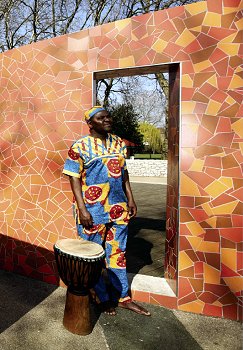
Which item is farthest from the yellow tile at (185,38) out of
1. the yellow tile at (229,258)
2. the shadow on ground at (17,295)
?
the shadow on ground at (17,295)

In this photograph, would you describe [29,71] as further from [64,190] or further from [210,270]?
[210,270]

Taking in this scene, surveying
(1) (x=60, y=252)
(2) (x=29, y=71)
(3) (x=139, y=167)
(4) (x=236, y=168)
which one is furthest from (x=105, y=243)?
(3) (x=139, y=167)

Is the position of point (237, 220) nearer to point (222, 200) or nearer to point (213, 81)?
point (222, 200)

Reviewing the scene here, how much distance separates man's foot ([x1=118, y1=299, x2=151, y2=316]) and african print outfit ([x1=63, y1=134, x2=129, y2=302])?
0.19ft

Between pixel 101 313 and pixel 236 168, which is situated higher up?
pixel 236 168

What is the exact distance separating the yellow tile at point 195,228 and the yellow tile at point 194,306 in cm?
61

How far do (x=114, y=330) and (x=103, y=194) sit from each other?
3.64ft

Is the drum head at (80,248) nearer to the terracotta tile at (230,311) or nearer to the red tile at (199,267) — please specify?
the red tile at (199,267)

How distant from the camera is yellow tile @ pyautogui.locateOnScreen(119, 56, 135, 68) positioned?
2980mm

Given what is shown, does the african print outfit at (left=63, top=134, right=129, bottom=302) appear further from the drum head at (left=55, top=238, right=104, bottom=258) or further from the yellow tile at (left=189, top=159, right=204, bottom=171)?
the yellow tile at (left=189, top=159, right=204, bottom=171)

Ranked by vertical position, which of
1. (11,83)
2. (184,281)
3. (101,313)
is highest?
(11,83)

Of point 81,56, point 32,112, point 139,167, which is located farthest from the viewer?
point 139,167

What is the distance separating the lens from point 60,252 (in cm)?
243

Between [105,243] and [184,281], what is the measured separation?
793 mm
